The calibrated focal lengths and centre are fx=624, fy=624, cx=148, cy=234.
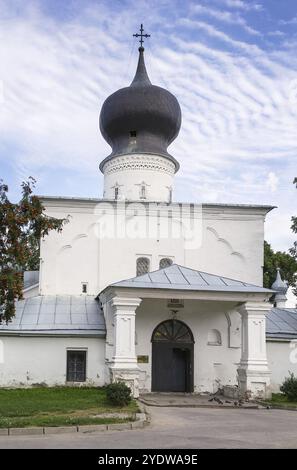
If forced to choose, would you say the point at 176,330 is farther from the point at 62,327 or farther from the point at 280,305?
the point at 280,305

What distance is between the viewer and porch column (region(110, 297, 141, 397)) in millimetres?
17609

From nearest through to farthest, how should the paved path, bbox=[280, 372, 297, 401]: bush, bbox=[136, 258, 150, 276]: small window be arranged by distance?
the paved path
bbox=[280, 372, 297, 401]: bush
bbox=[136, 258, 150, 276]: small window

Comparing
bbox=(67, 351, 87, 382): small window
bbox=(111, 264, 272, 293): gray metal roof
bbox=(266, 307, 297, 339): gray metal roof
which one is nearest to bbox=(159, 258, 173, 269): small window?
bbox=(111, 264, 272, 293): gray metal roof

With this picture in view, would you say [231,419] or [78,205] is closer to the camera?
[231,419]

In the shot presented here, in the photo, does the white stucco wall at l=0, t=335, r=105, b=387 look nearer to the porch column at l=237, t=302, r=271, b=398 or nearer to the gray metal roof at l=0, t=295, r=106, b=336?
the gray metal roof at l=0, t=295, r=106, b=336

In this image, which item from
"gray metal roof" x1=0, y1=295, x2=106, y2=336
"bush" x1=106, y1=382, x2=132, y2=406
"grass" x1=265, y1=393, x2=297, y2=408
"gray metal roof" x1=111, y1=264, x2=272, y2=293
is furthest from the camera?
"gray metal roof" x1=0, y1=295, x2=106, y2=336

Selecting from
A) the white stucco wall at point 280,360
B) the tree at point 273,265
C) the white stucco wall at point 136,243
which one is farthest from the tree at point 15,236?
the tree at point 273,265

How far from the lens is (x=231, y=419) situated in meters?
13.2

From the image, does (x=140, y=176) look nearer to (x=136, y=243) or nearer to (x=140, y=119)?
(x=140, y=119)

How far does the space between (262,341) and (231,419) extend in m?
5.99

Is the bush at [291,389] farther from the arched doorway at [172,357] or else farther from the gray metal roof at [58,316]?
the gray metal roof at [58,316]

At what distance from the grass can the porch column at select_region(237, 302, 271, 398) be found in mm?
350

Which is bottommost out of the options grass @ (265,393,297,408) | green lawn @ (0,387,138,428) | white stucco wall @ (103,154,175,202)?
grass @ (265,393,297,408)

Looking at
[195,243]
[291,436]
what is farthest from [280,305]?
[291,436]
